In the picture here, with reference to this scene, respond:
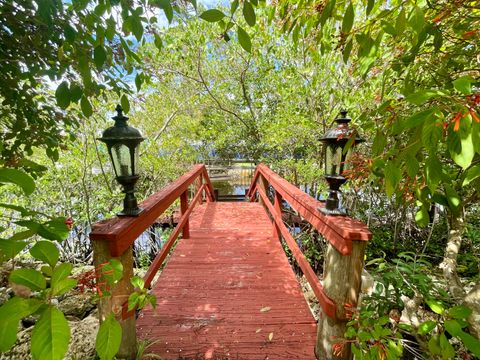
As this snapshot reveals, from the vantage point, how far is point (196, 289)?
7.30ft

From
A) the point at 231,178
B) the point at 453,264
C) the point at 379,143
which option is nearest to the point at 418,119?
the point at 379,143

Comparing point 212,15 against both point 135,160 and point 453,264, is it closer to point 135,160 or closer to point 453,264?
point 135,160

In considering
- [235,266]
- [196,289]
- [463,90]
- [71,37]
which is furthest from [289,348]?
[71,37]

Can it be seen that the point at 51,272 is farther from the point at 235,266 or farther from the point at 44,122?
the point at 235,266

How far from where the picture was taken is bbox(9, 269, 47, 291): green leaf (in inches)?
19.6

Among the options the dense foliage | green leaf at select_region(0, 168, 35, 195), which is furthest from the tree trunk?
green leaf at select_region(0, 168, 35, 195)

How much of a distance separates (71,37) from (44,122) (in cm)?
115

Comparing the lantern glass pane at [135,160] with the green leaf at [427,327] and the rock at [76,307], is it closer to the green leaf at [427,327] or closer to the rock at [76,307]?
the green leaf at [427,327]

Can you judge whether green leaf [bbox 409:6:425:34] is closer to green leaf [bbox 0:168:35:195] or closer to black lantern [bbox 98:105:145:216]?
green leaf [bbox 0:168:35:195]

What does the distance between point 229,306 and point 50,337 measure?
1750mm

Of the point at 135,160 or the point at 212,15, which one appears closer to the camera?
the point at 212,15

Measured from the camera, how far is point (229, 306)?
200 centimetres

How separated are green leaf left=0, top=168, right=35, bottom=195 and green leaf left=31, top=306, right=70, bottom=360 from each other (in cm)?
27

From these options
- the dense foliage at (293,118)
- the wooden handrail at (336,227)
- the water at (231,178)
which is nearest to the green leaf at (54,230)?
the dense foliage at (293,118)
